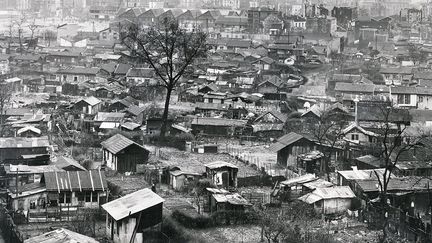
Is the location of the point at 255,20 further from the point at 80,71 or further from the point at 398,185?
the point at 398,185

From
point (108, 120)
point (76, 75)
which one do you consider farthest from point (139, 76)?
point (108, 120)

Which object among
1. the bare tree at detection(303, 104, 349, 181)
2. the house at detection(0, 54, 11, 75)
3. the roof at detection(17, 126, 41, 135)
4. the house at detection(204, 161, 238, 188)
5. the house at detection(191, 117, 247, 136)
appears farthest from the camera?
the house at detection(0, 54, 11, 75)

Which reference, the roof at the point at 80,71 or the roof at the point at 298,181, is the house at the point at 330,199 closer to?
the roof at the point at 298,181

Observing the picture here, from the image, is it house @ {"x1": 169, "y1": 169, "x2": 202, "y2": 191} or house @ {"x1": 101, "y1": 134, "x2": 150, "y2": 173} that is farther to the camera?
house @ {"x1": 101, "y1": 134, "x2": 150, "y2": 173}

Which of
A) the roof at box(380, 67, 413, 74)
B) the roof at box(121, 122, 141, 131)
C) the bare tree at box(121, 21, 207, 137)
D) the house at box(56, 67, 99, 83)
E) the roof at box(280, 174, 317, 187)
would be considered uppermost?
the bare tree at box(121, 21, 207, 137)

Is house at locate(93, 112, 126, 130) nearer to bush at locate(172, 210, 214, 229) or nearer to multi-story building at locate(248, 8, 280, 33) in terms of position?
bush at locate(172, 210, 214, 229)

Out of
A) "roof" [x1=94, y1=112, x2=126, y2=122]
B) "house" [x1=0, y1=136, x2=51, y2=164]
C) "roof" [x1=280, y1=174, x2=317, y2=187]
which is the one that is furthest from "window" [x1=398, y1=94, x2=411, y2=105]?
"house" [x1=0, y1=136, x2=51, y2=164]

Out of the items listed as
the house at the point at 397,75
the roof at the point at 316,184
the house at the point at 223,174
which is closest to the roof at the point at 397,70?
the house at the point at 397,75
